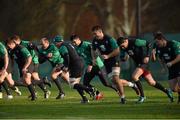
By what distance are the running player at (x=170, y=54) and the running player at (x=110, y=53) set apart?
3.36 feet

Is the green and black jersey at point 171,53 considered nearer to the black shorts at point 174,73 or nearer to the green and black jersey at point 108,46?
the black shorts at point 174,73

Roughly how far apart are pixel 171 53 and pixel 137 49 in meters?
1.24

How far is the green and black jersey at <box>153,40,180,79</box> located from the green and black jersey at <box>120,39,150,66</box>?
1.79 feet

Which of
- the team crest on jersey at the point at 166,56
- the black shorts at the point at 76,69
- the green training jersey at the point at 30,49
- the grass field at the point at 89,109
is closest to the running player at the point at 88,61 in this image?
the grass field at the point at 89,109

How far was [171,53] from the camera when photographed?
852 inches

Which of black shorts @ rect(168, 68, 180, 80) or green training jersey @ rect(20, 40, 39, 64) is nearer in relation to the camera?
black shorts @ rect(168, 68, 180, 80)

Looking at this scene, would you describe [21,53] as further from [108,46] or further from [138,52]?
[138,52]

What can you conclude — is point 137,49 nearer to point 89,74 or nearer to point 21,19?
point 89,74

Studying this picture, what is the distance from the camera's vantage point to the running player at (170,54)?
70.5 ft

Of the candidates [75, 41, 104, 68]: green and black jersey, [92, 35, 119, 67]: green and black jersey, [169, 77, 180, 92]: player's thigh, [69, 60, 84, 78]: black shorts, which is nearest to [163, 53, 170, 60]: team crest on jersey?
[169, 77, 180, 92]: player's thigh

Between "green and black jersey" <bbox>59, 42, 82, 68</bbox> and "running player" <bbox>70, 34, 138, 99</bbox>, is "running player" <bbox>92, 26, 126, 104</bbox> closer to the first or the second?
"green and black jersey" <bbox>59, 42, 82, 68</bbox>

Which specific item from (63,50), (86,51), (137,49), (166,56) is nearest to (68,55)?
(63,50)

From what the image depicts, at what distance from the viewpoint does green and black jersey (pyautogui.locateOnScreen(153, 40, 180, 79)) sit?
21589 mm

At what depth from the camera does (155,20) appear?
57719 mm
